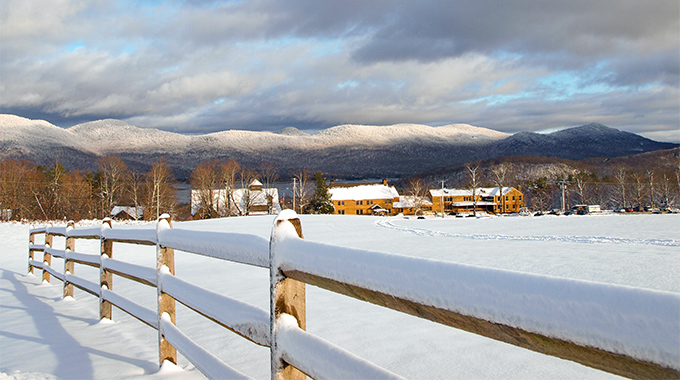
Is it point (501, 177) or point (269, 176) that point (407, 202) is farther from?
point (269, 176)

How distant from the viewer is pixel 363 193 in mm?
82000

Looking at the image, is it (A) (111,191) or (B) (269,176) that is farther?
(B) (269,176)

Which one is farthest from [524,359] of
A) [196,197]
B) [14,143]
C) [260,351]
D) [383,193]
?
[14,143]

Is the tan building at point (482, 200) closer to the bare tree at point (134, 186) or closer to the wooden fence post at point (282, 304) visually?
the bare tree at point (134, 186)

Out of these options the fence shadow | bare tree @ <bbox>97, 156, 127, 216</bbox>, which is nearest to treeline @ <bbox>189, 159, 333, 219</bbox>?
bare tree @ <bbox>97, 156, 127, 216</bbox>

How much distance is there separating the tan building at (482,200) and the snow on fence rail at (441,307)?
7756 cm

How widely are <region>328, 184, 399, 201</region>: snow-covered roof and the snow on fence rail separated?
3025 inches

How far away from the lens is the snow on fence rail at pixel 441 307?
3.07ft

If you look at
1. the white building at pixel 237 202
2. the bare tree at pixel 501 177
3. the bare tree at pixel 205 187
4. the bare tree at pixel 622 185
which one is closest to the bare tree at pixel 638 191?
the bare tree at pixel 622 185

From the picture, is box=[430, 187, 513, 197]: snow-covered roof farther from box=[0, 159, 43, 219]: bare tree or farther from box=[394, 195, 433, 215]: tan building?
box=[0, 159, 43, 219]: bare tree

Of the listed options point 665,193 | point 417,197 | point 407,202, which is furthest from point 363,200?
point 665,193

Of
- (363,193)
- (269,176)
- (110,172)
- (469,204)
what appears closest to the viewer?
(110,172)

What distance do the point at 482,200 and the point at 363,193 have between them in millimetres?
24433

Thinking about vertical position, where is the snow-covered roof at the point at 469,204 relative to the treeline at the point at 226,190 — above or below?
below
